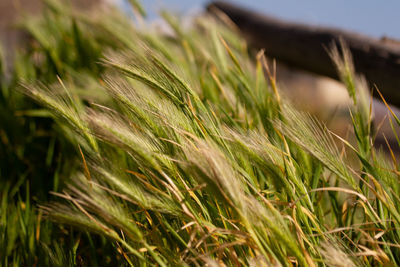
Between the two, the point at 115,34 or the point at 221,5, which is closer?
the point at 115,34

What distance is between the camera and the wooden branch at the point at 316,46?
1873 mm

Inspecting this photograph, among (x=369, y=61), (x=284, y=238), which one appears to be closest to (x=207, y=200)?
(x=284, y=238)

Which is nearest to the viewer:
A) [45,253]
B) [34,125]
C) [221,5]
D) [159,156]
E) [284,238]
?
[284,238]

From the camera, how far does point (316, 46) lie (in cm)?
256

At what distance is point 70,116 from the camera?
92 centimetres

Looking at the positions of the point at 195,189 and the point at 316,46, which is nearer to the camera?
the point at 195,189

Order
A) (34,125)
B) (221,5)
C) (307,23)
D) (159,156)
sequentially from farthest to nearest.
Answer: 1. (221,5)
2. (307,23)
3. (34,125)
4. (159,156)

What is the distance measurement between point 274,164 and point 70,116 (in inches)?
17.9

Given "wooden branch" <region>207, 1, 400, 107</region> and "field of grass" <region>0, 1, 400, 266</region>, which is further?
"wooden branch" <region>207, 1, 400, 107</region>

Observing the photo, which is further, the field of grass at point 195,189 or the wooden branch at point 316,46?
the wooden branch at point 316,46

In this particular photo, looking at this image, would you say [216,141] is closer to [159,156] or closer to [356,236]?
[159,156]

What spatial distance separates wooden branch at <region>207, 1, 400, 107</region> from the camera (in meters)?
1.87

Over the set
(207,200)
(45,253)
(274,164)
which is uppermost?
(274,164)

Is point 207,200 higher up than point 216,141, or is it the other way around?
point 216,141
